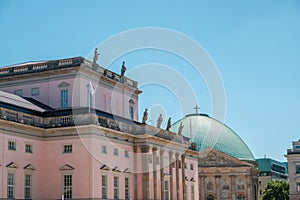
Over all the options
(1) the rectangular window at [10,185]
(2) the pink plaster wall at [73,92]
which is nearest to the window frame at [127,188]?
(2) the pink plaster wall at [73,92]

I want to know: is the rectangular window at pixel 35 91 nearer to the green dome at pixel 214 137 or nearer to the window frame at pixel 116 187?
the window frame at pixel 116 187

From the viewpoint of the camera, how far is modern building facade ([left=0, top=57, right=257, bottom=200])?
4675 cm

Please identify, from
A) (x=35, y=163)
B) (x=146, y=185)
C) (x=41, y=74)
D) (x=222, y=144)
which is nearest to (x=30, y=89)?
(x=41, y=74)

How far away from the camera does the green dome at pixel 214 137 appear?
12150cm

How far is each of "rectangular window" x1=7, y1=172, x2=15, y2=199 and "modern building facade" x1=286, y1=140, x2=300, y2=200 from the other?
206 ft

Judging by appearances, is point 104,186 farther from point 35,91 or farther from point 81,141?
point 35,91

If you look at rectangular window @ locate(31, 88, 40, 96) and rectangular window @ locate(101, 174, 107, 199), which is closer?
rectangular window @ locate(101, 174, 107, 199)

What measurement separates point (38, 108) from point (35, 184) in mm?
8155

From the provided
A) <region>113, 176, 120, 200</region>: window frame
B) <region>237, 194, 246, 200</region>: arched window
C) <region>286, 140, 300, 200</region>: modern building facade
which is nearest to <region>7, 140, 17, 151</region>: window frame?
<region>113, 176, 120, 200</region>: window frame

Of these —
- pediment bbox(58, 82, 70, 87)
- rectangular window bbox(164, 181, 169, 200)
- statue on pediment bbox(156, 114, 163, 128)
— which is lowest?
rectangular window bbox(164, 181, 169, 200)

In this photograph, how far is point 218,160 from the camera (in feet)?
361

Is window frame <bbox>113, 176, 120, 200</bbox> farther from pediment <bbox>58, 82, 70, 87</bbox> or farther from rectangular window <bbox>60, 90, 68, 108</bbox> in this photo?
pediment <bbox>58, 82, 70, 87</bbox>

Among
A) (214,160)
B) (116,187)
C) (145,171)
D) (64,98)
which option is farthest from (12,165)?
(214,160)

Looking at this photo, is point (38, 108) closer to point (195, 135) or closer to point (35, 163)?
point (35, 163)
